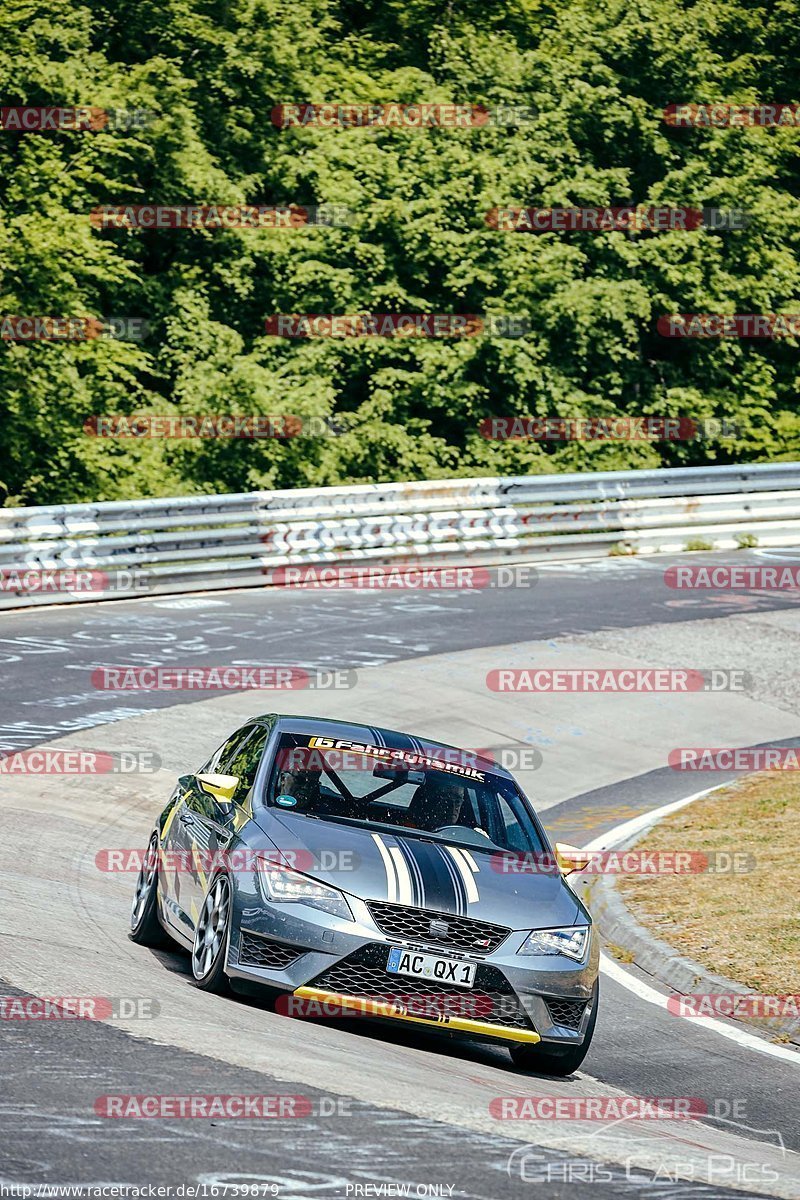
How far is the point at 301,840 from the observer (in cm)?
823

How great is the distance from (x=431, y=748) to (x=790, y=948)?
2.86 m

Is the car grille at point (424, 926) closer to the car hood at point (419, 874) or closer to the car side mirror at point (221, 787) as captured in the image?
the car hood at point (419, 874)

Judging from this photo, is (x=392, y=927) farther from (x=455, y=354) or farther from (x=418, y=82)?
(x=418, y=82)

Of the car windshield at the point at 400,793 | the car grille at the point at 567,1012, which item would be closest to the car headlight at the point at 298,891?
the car windshield at the point at 400,793

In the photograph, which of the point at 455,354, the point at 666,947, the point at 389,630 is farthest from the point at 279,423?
the point at 666,947

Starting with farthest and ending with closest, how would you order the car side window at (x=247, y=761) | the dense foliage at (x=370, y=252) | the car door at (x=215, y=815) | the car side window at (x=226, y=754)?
1. the dense foliage at (x=370, y=252)
2. the car side window at (x=226, y=754)
3. the car side window at (x=247, y=761)
4. the car door at (x=215, y=815)

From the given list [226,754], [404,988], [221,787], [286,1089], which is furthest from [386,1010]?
[226,754]

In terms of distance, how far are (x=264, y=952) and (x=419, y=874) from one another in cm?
81

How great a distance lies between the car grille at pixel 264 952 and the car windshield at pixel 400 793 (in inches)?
38.6

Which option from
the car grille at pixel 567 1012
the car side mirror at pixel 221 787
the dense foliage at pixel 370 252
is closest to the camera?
the car grille at pixel 567 1012

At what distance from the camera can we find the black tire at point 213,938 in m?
7.96

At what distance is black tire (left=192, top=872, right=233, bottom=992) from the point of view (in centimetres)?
796

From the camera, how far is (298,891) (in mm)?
7836

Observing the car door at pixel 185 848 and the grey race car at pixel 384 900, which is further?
the car door at pixel 185 848
